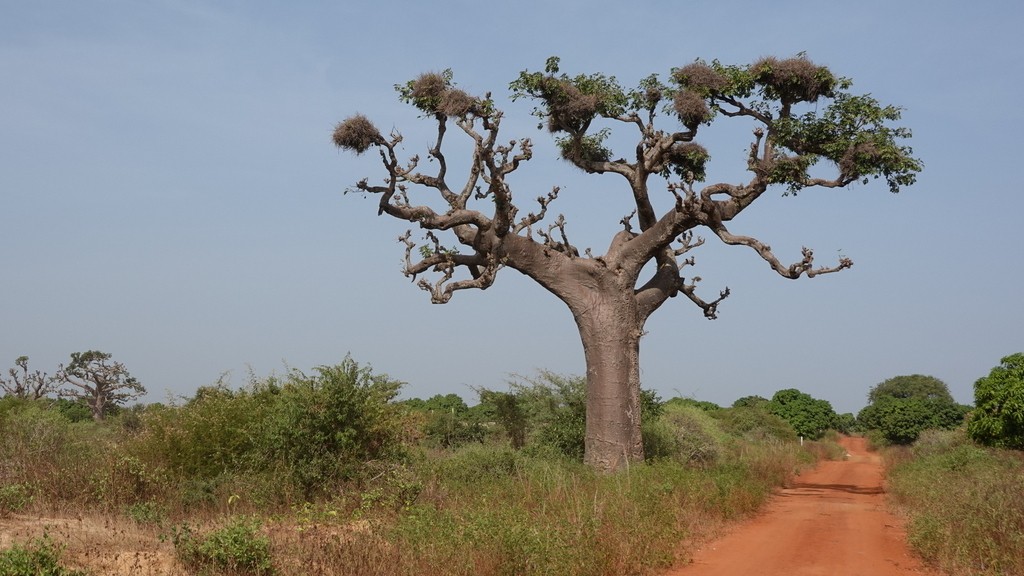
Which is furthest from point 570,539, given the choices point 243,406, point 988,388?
point 988,388

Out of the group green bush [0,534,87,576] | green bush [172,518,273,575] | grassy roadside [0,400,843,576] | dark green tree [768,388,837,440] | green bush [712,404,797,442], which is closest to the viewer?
green bush [0,534,87,576]

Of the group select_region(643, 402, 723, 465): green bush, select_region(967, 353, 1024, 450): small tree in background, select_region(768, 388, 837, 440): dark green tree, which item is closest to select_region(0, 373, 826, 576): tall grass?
select_region(643, 402, 723, 465): green bush

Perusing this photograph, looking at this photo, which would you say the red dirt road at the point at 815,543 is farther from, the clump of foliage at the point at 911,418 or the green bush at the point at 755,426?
the clump of foliage at the point at 911,418

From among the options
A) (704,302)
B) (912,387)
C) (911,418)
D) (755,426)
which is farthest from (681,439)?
(912,387)

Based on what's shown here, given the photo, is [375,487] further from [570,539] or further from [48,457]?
[48,457]

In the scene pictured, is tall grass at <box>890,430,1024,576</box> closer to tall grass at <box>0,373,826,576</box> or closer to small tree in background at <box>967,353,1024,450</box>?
tall grass at <box>0,373,826,576</box>

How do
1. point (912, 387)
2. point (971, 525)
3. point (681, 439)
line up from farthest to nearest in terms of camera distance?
1. point (912, 387)
2. point (681, 439)
3. point (971, 525)

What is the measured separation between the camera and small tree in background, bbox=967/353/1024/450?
18125 mm

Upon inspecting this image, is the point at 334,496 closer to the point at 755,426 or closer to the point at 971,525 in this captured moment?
the point at 971,525

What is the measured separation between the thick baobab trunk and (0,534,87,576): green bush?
381 inches

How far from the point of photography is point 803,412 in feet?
139

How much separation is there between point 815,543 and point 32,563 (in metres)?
8.03

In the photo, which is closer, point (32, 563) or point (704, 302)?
point (32, 563)

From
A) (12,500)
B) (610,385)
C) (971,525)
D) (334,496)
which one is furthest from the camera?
(610,385)
